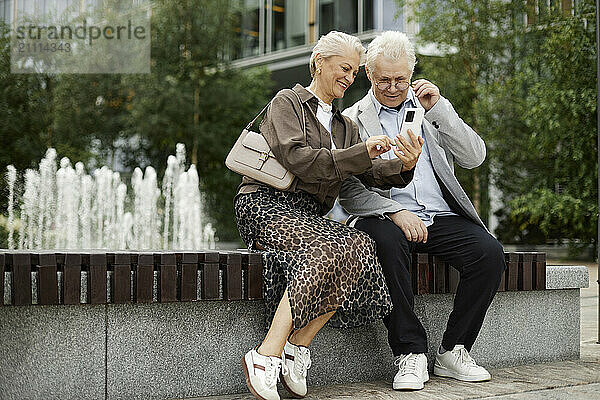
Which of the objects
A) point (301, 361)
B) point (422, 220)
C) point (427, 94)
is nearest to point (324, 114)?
point (427, 94)

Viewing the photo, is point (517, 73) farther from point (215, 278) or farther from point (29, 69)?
point (215, 278)

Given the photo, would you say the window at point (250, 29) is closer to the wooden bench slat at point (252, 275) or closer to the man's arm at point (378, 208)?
the man's arm at point (378, 208)

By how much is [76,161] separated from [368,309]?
16.4 m

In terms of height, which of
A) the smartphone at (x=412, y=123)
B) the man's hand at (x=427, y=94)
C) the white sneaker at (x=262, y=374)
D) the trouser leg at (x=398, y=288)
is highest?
the man's hand at (x=427, y=94)

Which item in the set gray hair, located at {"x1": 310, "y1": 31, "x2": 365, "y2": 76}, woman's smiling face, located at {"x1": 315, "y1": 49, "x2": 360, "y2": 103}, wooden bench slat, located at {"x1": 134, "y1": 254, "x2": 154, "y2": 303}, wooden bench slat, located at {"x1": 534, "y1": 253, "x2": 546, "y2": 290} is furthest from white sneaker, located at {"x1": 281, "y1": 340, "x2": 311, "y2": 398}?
wooden bench slat, located at {"x1": 534, "y1": 253, "x2": 546, "y2": 290}

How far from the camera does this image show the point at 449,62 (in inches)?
696

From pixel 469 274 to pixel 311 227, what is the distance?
2.71 ft

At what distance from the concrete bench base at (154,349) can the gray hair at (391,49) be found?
3.51ft

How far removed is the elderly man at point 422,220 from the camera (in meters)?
3.33

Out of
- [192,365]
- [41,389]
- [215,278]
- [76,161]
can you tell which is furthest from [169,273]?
[76,161]

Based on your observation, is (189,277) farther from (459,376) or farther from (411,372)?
(459,376)

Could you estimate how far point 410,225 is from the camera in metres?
3.45

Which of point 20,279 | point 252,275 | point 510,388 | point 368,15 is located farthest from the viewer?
point 368,15

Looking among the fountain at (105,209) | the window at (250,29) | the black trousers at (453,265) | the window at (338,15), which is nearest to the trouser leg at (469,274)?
the black trousers at (453,265)
